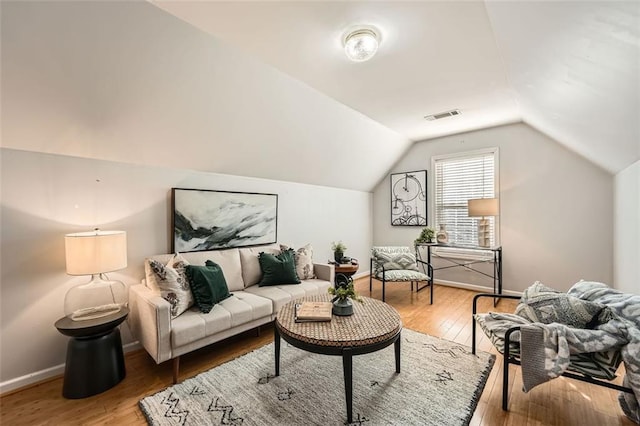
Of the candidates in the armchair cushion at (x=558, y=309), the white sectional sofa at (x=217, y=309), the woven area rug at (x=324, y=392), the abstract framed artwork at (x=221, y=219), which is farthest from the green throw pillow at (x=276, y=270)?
the armchair cushion at (x=558, y=309)

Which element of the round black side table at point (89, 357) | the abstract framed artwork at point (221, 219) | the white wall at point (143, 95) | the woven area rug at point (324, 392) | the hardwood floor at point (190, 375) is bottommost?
the hardwood floor at point (190, 375)

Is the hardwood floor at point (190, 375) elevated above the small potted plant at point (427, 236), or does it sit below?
below

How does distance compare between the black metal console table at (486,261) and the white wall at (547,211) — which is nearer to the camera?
the white wall at (547,211)

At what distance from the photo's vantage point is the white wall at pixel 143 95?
67.7 inches

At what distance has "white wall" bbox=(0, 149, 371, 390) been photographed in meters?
2.08

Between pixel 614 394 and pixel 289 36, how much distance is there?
11.7 feet

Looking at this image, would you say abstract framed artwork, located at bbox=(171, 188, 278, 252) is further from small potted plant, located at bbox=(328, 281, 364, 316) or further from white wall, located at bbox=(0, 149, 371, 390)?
small potted plant, located at bbox=(328, 281, 364, 316)

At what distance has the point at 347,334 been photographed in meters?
1.82

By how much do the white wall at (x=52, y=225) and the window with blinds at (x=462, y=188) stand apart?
159 inches

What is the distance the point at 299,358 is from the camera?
2414mm

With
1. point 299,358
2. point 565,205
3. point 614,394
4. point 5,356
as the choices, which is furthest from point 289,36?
point 565,205

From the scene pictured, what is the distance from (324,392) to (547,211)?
4.01 meters

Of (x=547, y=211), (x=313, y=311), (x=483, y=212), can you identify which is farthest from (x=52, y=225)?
(x=547, y=211)

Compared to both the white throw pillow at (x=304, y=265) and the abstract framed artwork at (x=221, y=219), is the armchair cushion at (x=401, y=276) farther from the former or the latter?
the abstract framed artwork at (x=221, y=219)
